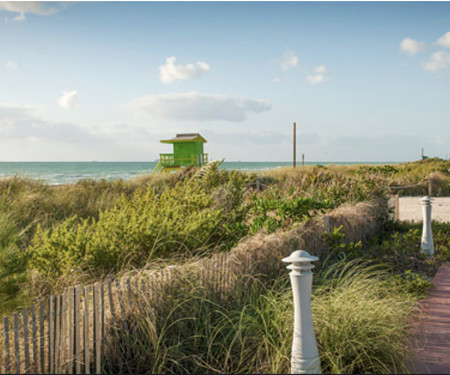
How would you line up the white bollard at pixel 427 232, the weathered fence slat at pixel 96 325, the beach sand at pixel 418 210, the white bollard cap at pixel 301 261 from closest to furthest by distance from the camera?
the white bollard cap at pixel 301 261 < the weathered fence slat at pixel 96 325 < the white bollard at pixel 427 232 < the beach sand at pixel 418 210

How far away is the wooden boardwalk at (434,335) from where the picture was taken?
3415mm

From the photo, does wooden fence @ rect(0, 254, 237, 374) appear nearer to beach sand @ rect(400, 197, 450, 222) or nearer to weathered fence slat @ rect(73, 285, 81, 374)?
weathered fence slat @ rect(73, 285, 81, 374)

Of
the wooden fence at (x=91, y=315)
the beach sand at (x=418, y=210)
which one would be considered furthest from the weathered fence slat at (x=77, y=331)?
the beach sand at (x=418, y=210)

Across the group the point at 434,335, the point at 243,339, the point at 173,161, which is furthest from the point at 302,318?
the point at 173,161

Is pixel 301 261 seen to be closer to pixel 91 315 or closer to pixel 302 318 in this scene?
pixel 302 318

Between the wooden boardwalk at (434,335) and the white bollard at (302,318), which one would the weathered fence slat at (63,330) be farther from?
the wooden boardwalk at (434,335)

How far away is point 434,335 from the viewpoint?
13.1 feet

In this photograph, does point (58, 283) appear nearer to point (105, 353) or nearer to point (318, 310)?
point (105, 353)

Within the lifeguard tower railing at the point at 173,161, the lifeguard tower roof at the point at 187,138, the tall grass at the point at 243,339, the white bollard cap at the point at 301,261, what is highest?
the lifeguard tower roof at the point at 187,138

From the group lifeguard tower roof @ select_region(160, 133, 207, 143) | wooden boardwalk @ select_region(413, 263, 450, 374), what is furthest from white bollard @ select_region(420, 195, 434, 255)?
lifeguard tower roof @ select_region(160, 133, 207, 143)

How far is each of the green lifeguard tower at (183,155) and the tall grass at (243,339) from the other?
90.9 feet

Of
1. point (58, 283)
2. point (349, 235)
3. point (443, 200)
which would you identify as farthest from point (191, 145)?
point (58, 283)

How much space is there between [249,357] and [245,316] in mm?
452

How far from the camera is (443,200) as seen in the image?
16.7 metres
